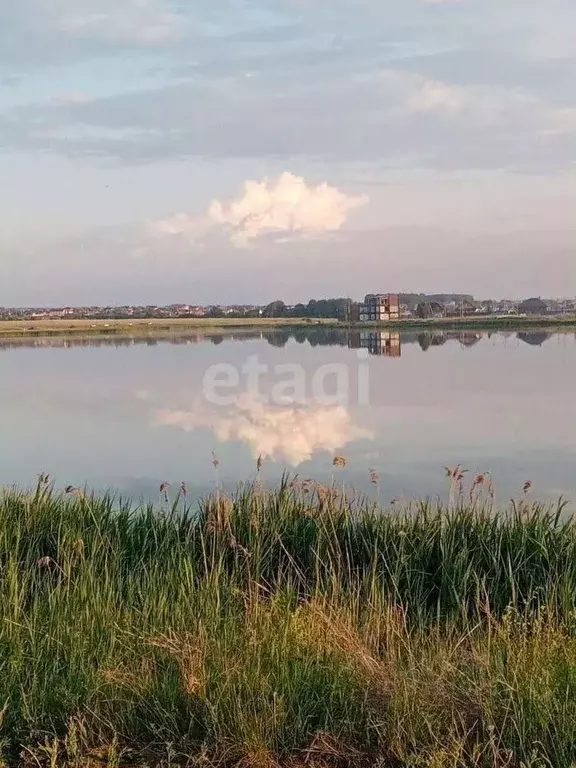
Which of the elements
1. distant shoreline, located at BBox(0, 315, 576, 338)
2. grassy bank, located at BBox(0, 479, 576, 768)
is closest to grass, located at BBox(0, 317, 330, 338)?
distant shoreline, located at BBox(0, 315, 576, 338)

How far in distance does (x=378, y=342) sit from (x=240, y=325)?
32.3 m

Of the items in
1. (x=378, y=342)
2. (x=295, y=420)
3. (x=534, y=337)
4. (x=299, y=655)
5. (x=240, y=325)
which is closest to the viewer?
(x=299, y=655)

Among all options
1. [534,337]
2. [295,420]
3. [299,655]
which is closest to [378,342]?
[534,337]

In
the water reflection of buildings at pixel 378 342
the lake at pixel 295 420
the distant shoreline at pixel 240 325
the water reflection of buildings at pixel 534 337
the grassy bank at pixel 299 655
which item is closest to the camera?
the grassy bank at pixel 299 655

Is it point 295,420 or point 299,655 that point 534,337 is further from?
point 299,655

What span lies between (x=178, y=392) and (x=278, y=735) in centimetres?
2882

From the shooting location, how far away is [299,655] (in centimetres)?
360

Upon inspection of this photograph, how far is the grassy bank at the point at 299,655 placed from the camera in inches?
118

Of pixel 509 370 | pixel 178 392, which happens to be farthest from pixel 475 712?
pixel 509 370

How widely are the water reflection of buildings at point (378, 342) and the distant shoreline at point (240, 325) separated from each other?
4496 millimetres

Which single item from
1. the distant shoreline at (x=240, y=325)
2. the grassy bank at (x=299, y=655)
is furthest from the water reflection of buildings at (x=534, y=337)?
the grassy bank at (x=299, y=655)

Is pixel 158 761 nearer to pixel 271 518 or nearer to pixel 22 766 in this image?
pixel 22 766

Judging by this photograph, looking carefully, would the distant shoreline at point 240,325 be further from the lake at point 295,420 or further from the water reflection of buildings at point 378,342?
the lake at point 295,420

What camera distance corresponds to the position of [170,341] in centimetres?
7712
